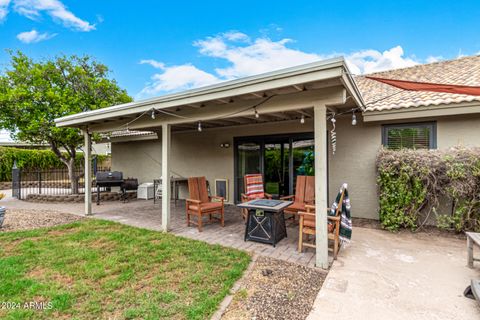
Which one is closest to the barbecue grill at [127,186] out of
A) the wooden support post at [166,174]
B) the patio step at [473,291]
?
the wooden support post at [166,174]

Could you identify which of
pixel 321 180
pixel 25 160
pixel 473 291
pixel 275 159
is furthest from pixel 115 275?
pixel 25 160

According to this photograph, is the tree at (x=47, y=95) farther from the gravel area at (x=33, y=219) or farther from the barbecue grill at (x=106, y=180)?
the gravel area at (x=33, y=219)

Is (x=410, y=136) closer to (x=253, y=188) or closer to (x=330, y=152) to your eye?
(x=330, y=152)

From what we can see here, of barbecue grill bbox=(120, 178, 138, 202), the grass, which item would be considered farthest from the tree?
the grass

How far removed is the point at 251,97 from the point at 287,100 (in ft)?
2.00

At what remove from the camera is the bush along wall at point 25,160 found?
47.4 feet

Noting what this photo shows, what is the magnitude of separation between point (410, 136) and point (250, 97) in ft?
13.3

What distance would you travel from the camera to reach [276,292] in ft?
9.55

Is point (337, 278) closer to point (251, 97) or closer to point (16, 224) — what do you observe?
point (251, 97)

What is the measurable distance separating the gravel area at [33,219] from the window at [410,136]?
797 centimetres

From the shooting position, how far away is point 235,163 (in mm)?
8227

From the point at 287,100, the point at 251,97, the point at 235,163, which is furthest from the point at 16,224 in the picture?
the point at 287,100

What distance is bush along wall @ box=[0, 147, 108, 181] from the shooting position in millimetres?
14445

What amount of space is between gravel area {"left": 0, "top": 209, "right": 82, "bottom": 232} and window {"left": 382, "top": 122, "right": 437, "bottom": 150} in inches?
314
